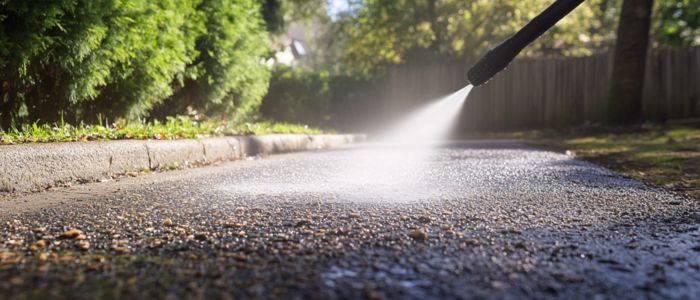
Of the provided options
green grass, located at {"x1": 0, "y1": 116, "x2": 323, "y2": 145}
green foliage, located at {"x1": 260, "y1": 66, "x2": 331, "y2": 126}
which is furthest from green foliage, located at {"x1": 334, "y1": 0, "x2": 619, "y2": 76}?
green grass, located at {"x1": 0, "y1": 116, "x2": 323, "y2": 145}

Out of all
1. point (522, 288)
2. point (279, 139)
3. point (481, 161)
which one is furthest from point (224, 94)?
point (522, 288)

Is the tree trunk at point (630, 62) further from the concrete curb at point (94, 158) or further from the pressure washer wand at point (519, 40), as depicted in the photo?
the pressure washer wand at point (519, 40)

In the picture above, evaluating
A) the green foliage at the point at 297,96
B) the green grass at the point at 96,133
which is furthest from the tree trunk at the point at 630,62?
the green foliage at the point at 297,96

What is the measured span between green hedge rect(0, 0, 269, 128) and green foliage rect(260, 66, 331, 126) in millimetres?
5029

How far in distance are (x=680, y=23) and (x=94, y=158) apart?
18872mm

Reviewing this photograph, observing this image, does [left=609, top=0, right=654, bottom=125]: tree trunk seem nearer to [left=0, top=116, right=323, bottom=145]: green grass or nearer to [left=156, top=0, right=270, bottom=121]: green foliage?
[left=156, top=0, right=270, bottom=121]: green foliage

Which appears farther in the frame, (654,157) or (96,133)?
(654,157)

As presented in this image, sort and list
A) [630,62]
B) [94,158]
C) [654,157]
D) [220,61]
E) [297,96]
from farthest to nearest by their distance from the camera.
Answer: [297,96]
[630,62]
[220,61]
[654,157]
[94,158]

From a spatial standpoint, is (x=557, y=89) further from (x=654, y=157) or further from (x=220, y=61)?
(x=220, y=61)

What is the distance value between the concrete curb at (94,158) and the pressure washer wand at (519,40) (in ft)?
8.92

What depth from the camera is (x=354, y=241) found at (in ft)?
6.20

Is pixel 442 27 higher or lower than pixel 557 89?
higher

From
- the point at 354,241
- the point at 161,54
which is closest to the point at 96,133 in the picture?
the point at 161,54

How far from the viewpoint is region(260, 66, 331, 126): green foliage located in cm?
1272
